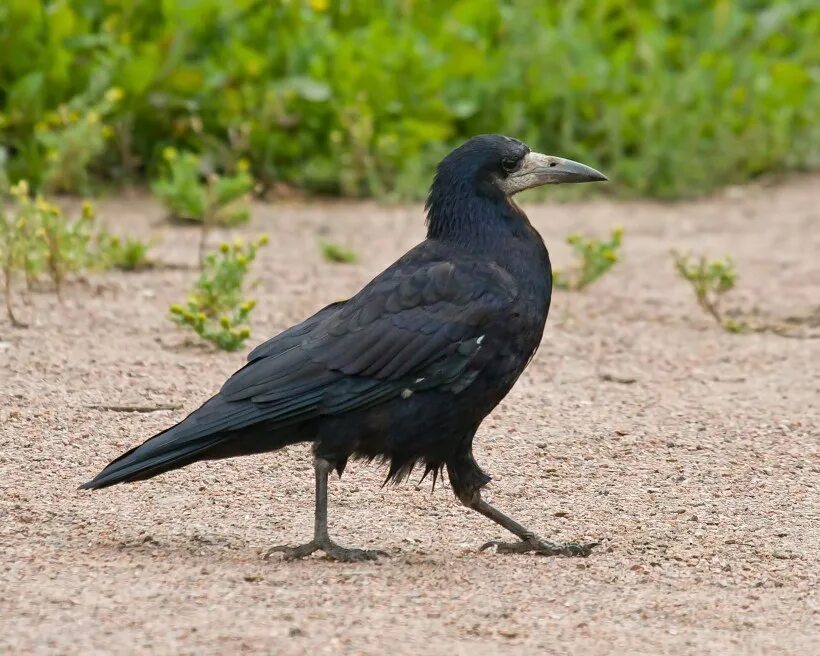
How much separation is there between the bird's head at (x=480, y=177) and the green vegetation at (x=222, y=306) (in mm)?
1693

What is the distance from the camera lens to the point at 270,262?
876cm

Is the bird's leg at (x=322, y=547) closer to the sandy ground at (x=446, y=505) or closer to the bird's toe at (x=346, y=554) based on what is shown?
the bird's toe at (x=346, y=554)

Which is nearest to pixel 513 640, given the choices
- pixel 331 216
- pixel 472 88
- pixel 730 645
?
pixel 730 645

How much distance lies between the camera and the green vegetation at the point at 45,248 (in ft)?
23.6

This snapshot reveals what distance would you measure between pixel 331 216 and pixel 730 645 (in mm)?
6400

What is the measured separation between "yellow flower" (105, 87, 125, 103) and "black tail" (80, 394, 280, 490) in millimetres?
4974

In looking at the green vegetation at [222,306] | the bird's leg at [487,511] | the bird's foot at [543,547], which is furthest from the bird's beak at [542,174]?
the green vegetation at [222,306]

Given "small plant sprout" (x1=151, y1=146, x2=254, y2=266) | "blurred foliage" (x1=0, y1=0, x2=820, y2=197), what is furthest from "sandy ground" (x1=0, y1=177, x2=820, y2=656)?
"blurred foliage" (x1=0, y1=0, x2=820, y2=197)

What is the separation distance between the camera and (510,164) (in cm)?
535

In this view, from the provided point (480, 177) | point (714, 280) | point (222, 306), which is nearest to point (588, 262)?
point (714, 280)

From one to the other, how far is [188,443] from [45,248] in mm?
3181

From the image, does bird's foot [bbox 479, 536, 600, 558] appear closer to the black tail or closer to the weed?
the black tail

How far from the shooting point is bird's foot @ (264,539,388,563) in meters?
4.69

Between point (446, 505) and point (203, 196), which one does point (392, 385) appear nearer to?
point (446, 505)
